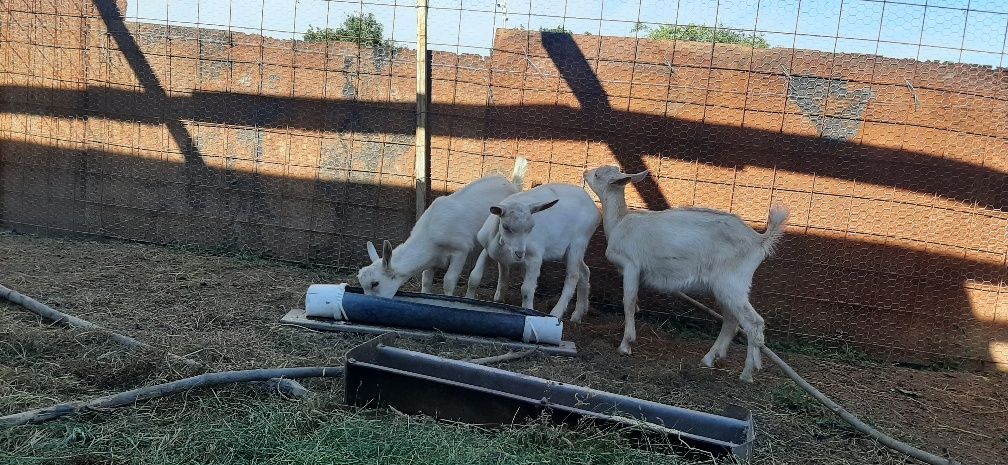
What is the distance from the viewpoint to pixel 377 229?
777cm

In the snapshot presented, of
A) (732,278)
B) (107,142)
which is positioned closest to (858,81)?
(732,278)

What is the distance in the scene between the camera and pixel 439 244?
6473 mm

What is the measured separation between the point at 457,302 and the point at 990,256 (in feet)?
15.8

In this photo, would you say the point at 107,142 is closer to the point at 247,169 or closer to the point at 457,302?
the point at 247,169

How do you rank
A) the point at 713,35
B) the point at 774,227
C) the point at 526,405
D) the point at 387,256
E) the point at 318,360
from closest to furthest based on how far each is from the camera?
the point at 526,405 < the point at 318,360 < the point at 774,227 < the point at 387,256 < the point at 713,35

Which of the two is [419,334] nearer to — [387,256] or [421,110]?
[387,256]

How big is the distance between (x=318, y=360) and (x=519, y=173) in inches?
121

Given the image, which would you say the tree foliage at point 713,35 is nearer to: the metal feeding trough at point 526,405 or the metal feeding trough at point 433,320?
the metal feeding trough at point 433,320

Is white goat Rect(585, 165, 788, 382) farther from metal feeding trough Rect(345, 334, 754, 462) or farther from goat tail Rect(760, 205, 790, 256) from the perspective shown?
metal feeding trough Rect(345, 334, 754, 462)

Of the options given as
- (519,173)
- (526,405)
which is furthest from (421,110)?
(526,405)

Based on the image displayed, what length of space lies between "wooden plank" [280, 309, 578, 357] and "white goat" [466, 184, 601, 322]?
2.30ft

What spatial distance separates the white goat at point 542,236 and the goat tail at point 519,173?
0.48 m

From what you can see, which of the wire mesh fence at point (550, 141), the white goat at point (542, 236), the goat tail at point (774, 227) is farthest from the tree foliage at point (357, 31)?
the goat tail at point (774, 227)

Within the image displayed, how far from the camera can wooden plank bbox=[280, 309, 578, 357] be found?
5.45 m
